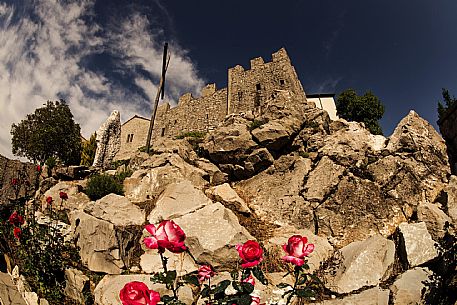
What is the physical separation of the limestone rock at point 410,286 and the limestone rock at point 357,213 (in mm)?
3038

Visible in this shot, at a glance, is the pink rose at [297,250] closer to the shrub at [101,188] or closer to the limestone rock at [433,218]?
the limestone rock at [433,218]

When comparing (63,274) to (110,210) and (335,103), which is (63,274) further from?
(335,103)

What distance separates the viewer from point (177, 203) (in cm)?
892

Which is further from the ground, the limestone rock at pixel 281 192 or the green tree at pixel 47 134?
the green tree at pixel 47 134

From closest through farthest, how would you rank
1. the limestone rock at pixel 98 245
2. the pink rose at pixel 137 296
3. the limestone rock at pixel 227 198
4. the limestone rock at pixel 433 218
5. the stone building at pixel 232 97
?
the pink rose at pixel 137 296
the limestone rock at pixel 98 245
the limestone rock at pixel 433 218
the limestone rock at pixel 227 198
the stone building at pixel 232 97

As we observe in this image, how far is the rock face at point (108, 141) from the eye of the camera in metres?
15.3

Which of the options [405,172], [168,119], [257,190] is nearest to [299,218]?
[257,190]

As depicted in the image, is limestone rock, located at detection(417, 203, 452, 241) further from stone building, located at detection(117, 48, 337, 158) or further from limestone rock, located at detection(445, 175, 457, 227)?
stone building, located at detection(117, 48, 337, 158)

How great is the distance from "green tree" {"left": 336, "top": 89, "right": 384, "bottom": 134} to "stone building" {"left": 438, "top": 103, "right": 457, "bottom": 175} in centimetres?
1774

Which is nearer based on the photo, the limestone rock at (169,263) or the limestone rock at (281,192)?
the limestone rock at (169,263)

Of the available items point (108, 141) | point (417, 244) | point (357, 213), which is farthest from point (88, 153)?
point (417, 244)

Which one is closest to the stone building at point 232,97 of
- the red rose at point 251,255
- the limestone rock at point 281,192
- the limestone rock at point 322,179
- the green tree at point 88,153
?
the green tree at point 88,153

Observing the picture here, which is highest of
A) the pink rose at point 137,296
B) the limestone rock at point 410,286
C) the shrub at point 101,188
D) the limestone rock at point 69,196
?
the shrub at point 101,188

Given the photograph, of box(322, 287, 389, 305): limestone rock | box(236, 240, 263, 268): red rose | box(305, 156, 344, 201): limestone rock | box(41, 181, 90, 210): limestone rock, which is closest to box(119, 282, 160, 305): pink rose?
box(236, 240, 263, 268): red rose
